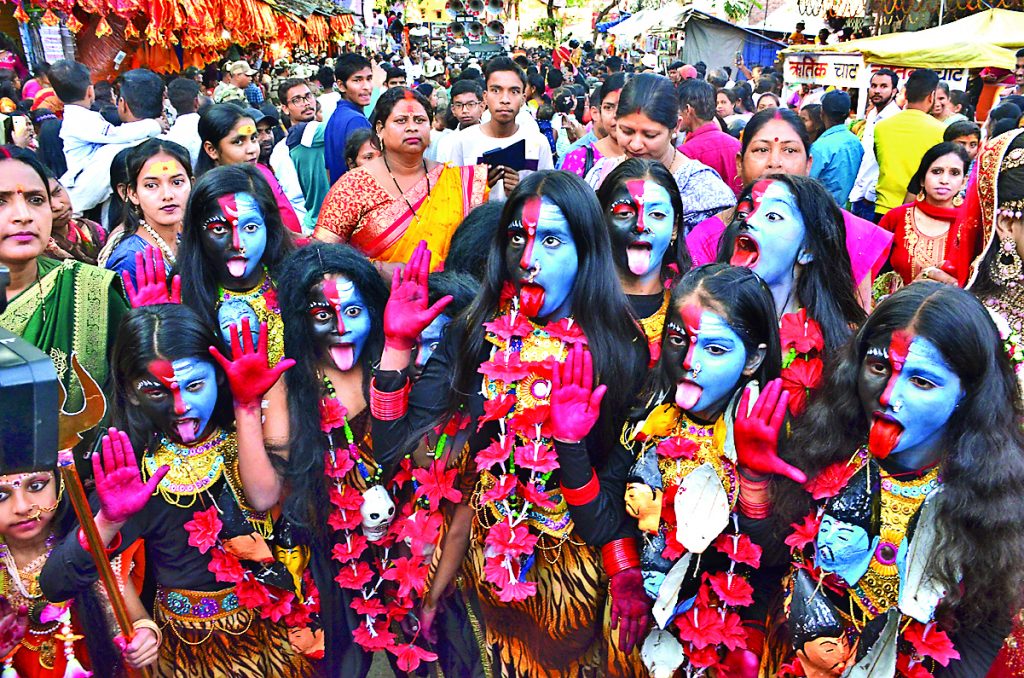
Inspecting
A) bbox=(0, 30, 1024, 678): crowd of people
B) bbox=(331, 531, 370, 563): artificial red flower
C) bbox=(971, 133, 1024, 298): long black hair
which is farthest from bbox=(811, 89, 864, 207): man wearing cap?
bbox=(331, 531, 370, 563): artificial red flower

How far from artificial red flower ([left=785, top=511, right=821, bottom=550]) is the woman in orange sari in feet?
6.13

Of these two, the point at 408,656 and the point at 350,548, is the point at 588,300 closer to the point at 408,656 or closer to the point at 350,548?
the point at 350,548

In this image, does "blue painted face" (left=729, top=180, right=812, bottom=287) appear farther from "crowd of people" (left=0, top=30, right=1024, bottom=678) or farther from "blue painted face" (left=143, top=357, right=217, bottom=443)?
"blue painted face" (left=143, top=357, right=217, bottom=443)

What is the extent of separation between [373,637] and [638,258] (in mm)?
1363

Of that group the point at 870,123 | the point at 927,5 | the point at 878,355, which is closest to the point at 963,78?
the point at 870,123

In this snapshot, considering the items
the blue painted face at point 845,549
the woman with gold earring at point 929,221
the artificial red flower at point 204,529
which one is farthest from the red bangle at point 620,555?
the woman with gold earring at point 929,221

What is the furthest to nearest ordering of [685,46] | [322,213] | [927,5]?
1. [685,46]
2. [927,5]
3. [322,213]

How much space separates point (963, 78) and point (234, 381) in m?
11.2

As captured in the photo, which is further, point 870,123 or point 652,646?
point 870,123

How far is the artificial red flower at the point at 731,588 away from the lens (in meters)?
1.96

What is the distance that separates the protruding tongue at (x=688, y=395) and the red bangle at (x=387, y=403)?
2.36ft

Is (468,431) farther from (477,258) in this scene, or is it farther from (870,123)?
(870,123)

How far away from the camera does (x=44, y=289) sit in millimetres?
2422

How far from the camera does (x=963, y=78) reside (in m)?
10.5
